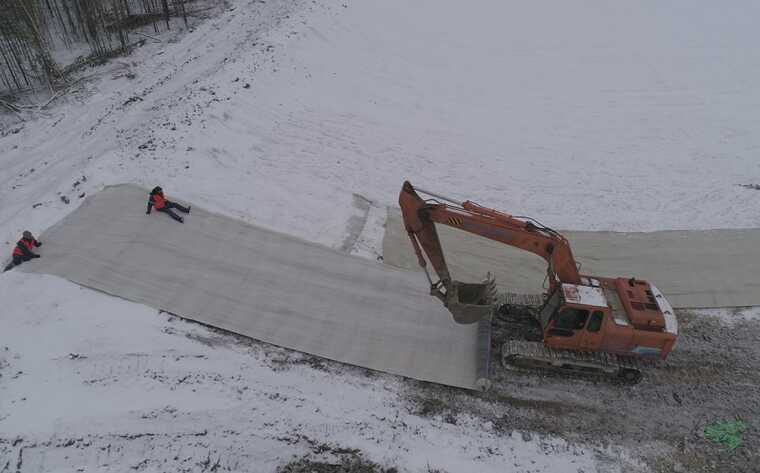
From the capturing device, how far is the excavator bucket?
352 inches

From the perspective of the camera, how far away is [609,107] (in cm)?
1853

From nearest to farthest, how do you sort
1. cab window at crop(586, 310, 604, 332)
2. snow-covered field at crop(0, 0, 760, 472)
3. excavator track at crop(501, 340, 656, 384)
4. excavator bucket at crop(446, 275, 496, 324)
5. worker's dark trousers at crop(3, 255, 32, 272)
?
snow-covered field at crop(0, 0, 760, 472) < cab window at crop(586, 310, 604, 332) < excavator track at crop(501, 340, 656, 384) < excavator bucket at crop(446, 275, 496, 324) < worker's dark trousers at crop(3, 255, 32, 272)

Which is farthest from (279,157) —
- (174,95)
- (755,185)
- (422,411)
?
(755,185)

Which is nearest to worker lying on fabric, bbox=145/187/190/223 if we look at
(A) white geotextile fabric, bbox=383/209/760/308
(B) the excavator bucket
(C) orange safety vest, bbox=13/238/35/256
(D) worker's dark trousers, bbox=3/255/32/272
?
(C) orange safety vest, bbox=13/238/35/256

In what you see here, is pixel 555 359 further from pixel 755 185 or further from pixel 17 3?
pixel 17 3

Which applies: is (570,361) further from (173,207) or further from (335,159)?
(173,207)

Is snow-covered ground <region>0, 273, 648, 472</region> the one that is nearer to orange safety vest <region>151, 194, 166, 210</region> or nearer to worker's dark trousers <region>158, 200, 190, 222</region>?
worker's dark trousers <region>158, 200, 190, 222</region>

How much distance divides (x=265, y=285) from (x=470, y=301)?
4.35 m

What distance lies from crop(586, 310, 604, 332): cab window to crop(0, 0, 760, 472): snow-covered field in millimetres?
1995

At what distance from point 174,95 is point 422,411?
14634 millimetres

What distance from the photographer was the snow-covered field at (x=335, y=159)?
7984 millimetres

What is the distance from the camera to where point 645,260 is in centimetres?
1200

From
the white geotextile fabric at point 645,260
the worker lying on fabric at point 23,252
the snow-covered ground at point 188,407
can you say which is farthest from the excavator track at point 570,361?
the worker lying on fabric at point 23,252

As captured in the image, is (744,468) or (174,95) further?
(174,95)
